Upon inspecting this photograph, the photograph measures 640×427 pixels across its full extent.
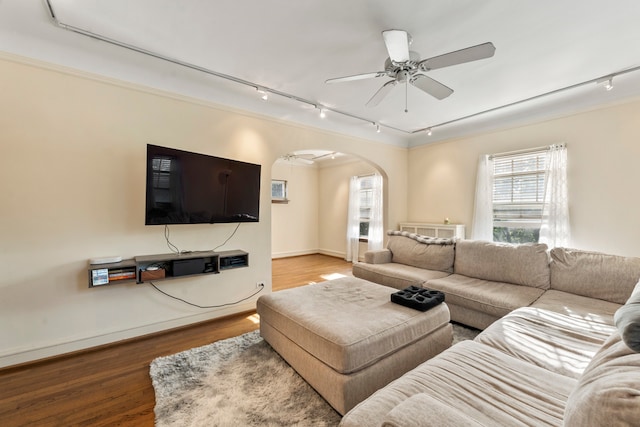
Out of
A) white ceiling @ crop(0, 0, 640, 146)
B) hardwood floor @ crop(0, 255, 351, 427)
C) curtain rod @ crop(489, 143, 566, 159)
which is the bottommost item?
hardwood floor @ crop(0, 255, 351, 427)

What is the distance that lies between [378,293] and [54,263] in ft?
9.56

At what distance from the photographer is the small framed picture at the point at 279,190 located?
6781mm

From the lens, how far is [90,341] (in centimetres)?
244

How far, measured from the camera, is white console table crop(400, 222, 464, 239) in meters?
4.51

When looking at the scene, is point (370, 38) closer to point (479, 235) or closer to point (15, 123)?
point (15, 123)

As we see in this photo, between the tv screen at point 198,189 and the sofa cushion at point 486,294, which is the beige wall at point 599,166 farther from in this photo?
the tv screen at point 198,189

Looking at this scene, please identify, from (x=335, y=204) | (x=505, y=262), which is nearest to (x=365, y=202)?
(x=335, y=204)

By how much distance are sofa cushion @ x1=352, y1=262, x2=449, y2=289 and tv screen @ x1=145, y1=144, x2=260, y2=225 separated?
166cm

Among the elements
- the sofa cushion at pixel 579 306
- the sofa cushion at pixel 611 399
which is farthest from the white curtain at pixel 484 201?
the sofa cushion at pixel 611 399

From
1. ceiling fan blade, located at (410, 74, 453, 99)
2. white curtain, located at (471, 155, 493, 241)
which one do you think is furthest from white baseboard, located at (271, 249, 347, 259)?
ceiling fan blade, located at (410, 74, 453, 99)

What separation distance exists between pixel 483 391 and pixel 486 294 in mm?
1706

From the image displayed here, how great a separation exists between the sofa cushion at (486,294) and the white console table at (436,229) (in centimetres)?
166

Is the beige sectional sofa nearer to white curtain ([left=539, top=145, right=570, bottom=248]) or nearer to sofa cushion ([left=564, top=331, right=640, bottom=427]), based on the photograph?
sofa cushion ([left=564, top=331, right=640, bottom=427])

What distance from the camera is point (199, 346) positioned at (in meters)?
2.49
